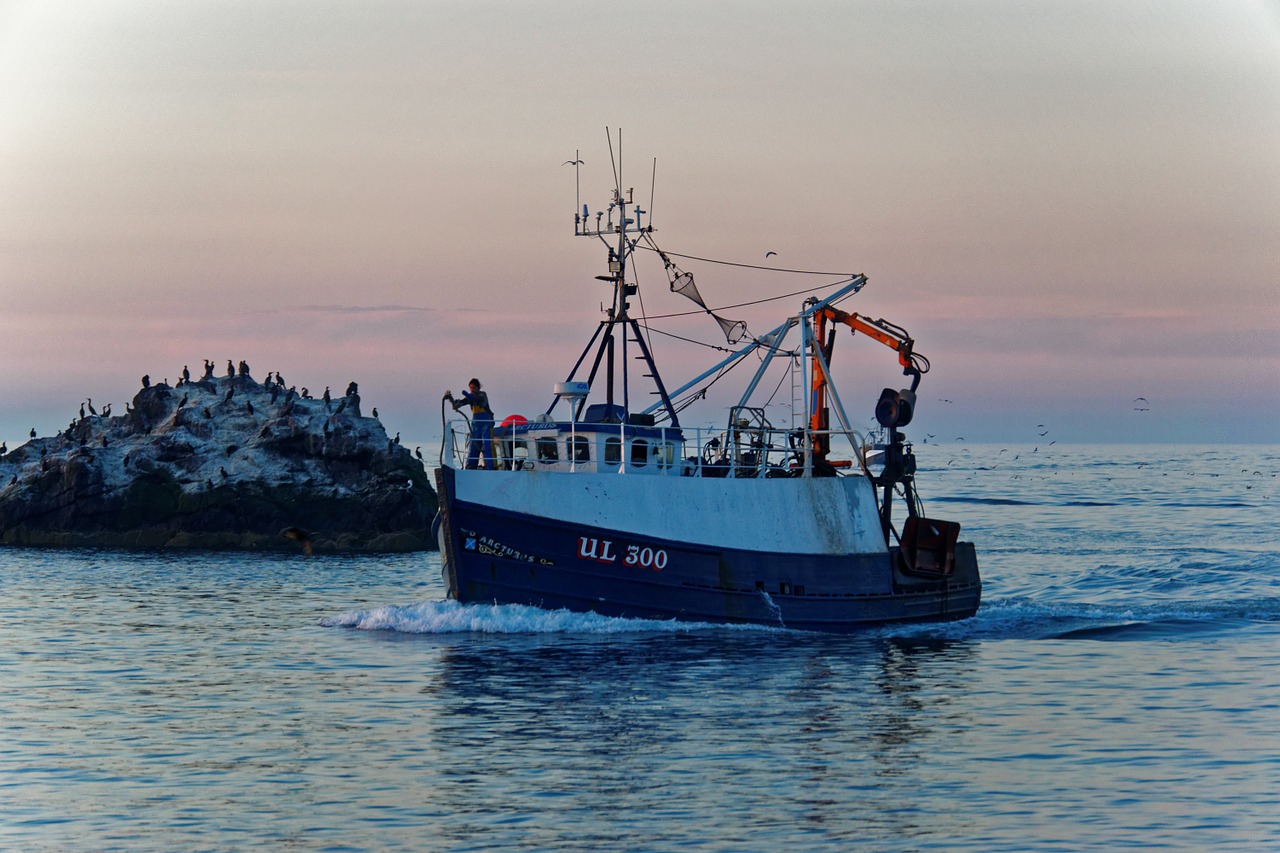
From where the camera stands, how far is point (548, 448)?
31.4m

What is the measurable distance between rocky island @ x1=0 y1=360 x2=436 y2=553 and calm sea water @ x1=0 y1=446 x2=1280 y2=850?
71.9 feet

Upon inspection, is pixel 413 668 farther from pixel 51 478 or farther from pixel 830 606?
pixel 51 478

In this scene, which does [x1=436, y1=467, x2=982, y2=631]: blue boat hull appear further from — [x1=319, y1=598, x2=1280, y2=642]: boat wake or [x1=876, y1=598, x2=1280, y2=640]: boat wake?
[x1=876, y1=598, x2=1280, y2=640]: boat wake

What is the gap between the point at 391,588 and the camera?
44.4 meters

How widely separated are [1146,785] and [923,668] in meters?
9.10

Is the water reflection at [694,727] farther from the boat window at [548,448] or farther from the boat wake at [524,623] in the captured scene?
the boat window at [548,448]

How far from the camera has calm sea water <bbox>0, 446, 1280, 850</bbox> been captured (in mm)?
16609

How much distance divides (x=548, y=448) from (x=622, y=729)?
1079 centimetres

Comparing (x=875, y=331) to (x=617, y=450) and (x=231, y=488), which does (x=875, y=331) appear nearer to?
(x=617, y=450)

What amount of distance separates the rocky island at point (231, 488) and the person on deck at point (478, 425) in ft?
98.4

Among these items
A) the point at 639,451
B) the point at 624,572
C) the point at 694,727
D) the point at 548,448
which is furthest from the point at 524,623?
the point at 694,727

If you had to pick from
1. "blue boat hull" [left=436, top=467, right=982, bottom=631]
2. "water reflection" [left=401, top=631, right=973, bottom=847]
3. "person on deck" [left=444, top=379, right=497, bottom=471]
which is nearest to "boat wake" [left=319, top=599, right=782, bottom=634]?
"blue boat hull" [left=436, top=467, right=982, bottom=631]

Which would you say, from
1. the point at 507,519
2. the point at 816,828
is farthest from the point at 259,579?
the point at 816,828

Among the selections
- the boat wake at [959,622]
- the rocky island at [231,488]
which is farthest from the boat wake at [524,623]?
the rocky island at [231,488]
